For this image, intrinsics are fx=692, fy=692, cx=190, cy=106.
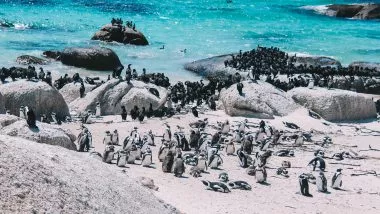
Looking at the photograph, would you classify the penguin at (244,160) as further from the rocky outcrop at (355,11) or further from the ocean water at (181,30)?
the rocky outcrop at (355,11)

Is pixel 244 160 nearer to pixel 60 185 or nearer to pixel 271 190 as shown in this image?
pixel 271 190

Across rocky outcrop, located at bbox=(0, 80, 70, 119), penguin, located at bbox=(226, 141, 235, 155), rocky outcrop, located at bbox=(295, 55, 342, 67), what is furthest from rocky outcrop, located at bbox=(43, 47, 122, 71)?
penguin, located at bbox=(226, 141, 235, 155)

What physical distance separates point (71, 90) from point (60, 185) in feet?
69.4

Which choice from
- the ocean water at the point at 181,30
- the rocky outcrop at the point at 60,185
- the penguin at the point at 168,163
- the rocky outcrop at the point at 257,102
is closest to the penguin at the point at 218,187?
the penguin at the point at 168,163

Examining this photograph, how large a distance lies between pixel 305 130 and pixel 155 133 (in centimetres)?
592

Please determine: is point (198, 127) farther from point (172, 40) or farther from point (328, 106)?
point (172, 40)

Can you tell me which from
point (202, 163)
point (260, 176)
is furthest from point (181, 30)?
point (260, 176)

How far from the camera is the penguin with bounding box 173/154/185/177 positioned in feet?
61.3

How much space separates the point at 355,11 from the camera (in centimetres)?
8106

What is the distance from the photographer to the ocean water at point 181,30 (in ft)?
160

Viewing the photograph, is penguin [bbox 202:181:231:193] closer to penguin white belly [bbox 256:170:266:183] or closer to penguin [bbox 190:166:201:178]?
penguin [bbox 190:166:201:178]

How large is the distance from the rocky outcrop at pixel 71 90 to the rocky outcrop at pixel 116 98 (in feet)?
4.15

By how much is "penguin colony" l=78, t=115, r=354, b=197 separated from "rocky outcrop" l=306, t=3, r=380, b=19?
5639 centimetres

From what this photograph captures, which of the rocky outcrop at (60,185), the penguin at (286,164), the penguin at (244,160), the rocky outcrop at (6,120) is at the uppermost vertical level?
the rocky outcrop at (60,185)
